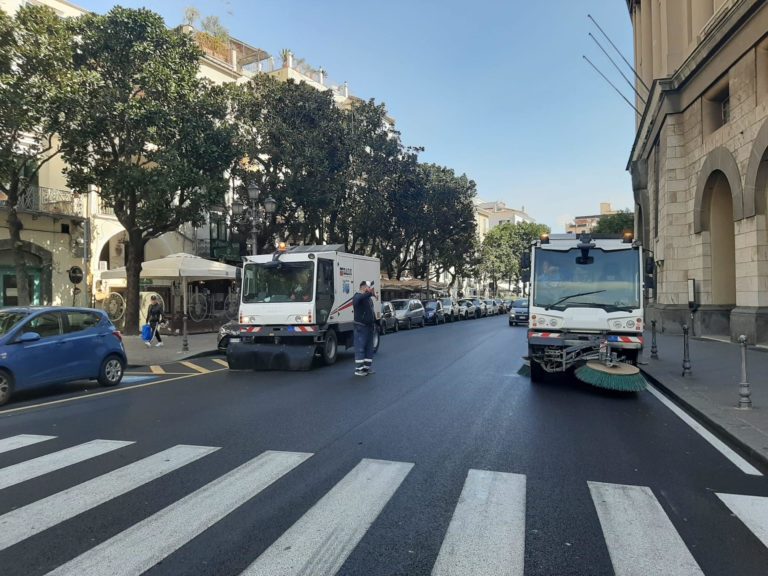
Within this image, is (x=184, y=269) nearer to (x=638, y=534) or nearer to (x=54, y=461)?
(x=54, y=461)

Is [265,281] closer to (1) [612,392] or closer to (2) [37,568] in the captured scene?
(1) [612,392]

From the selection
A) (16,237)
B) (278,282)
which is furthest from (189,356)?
(16,237)

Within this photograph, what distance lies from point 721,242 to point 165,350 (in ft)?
60.7

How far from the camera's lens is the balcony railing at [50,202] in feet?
72.6

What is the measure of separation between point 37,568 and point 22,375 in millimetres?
6772

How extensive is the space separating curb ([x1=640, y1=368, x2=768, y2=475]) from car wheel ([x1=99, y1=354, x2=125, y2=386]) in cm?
993

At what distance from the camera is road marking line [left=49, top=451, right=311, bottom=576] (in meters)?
3.38

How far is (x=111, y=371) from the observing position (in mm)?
10820

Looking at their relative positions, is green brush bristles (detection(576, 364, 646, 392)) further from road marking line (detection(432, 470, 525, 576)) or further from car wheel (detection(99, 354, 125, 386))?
car wheel (detection(99, 354, 125, 386))

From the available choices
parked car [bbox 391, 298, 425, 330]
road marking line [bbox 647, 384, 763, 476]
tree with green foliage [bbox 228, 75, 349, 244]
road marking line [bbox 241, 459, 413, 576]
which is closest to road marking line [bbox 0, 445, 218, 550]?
road marking line [bbox 241, 459, 413, 576]

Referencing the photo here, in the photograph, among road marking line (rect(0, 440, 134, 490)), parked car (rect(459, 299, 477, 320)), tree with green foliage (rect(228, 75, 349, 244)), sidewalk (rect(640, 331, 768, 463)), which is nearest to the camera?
road marking line (rect(0, 440, 134, 490))

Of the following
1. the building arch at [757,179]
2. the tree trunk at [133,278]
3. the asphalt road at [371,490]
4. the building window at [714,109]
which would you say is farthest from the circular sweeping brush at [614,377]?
the tree trunk at [133,278]

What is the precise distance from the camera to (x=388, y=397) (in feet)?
29.7

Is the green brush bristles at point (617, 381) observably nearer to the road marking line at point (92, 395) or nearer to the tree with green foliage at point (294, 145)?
the road marking line at point (92, 395)
